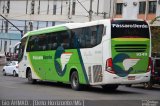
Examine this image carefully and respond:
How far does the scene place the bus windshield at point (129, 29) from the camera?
820 inches

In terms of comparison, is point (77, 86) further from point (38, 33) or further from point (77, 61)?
point (38, 33)

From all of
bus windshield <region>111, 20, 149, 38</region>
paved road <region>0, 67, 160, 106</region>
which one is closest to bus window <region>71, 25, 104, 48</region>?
bus windshield <region>111, 20, 149, 38</region>

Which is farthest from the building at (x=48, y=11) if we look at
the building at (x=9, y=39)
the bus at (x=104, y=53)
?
the bus at (x=104, y=53)

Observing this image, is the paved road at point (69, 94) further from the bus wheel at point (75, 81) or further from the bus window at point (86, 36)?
the bus window at point (86, 36)

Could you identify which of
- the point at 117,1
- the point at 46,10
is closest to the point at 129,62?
the point at 117,1

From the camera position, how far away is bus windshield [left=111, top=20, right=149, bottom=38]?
68.3 feet

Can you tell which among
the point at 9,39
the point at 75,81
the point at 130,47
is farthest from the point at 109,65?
the point at 9,39

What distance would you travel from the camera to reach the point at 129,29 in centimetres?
2111

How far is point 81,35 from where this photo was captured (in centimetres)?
2258

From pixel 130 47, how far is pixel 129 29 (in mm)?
842

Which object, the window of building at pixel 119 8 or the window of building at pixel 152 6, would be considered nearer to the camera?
the window of building at pixel 152 6

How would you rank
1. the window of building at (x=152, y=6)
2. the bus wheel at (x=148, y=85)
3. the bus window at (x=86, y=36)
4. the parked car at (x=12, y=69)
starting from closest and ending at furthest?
the bus window at (x=86, y=36) → the bus wheel at (x=148, y=85) → the parked car at (x=12, y=69) → the window of building at (x=152, y=6)

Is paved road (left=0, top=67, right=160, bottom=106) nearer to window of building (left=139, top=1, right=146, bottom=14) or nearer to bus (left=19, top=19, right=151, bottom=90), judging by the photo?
bus (left=19, top=19, right=151, bottom=90)

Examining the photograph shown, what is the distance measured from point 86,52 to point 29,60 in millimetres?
7714
